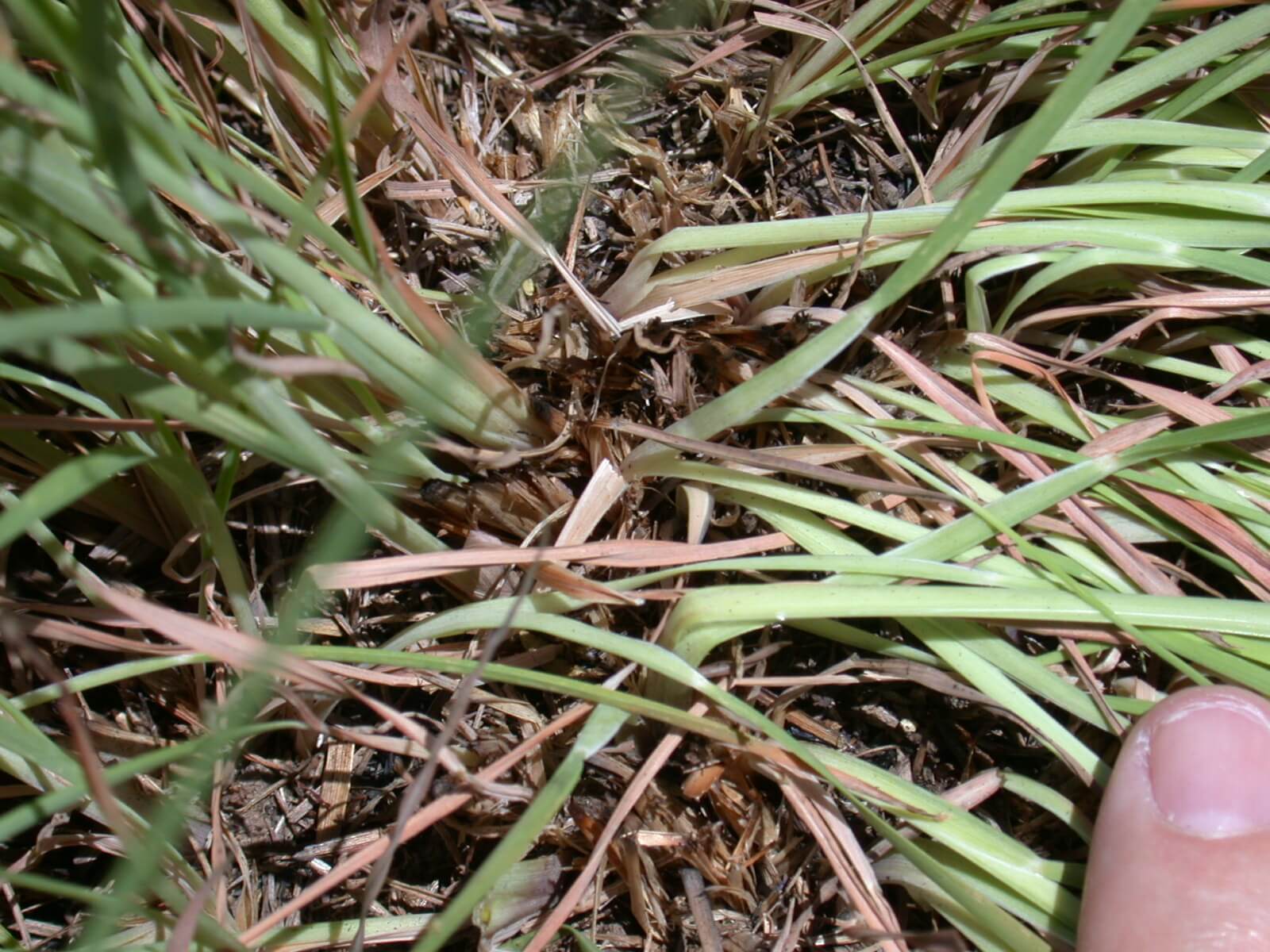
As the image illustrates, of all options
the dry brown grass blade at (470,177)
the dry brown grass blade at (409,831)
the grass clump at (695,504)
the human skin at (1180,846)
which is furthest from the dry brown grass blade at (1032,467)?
the dry brown grass blade at (409,831)

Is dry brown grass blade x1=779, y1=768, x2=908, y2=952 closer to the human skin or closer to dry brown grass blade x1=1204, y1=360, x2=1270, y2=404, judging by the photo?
the human skin

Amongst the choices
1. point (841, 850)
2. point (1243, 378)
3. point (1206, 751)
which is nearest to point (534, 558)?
point (841, 850)

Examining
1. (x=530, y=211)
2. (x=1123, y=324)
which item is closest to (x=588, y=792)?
(x=530, y=211)

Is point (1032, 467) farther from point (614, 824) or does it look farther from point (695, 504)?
point (614, 824)

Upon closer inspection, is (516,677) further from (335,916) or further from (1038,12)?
(1038,12)

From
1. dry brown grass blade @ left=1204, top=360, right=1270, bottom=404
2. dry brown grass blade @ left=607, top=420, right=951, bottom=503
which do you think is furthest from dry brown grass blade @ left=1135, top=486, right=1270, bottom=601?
dry brown grass blade @ left=607, top=420, right=951, bottom=503

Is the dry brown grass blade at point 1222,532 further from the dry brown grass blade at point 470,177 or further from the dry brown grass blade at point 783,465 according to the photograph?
the dry brown grass blade at point 470,177

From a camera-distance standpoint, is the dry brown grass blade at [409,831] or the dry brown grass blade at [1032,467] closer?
the dry brown grass blade at [409,831]
